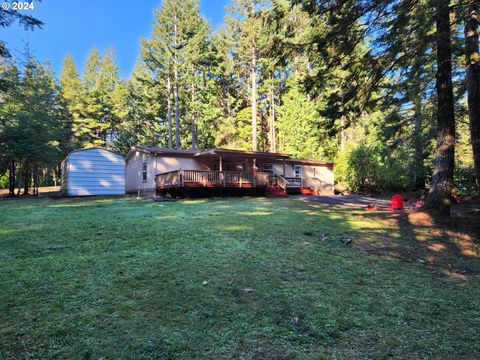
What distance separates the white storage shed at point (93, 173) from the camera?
17656 mm

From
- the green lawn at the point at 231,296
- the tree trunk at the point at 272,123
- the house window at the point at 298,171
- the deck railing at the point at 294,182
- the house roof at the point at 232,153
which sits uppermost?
the tree trunk at the point at 272,123

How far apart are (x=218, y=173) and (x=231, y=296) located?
533 inches

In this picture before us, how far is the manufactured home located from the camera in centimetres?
1612

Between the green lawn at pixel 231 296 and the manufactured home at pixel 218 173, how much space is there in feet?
33.2

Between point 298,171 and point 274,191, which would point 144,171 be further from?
point 298,171

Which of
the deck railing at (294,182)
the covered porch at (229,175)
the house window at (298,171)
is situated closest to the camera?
the covered porch at (229,175)

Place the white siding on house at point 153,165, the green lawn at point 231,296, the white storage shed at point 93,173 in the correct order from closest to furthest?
the green lawn at point 231,296
the white storage shed at point 93,173
the white siding on house at point 153,165

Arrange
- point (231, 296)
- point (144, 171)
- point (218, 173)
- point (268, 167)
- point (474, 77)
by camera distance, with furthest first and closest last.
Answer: point (268, 167) < point (144, 171) < point (218, 173) < point (474, 77) < point (231, 296)

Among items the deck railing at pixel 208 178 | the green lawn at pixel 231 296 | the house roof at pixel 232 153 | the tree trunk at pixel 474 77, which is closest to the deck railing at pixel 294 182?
the house roof at pixel 232 153

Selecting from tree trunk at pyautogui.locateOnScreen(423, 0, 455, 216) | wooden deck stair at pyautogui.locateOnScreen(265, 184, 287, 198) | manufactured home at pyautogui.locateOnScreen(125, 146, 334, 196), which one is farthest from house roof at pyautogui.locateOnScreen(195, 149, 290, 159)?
tree trunk at pyautogui.locateOnScreen(423, 0, 455, 216)

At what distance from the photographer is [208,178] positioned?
53.1 ft

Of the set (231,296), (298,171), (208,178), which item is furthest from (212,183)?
(231,296)

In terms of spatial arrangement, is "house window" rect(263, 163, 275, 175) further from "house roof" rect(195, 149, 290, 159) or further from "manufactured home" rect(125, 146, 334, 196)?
"house roof" rect(195, 149, 290, 159)

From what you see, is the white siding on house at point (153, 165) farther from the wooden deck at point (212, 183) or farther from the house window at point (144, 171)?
the wooden deck at point (212, 183)
